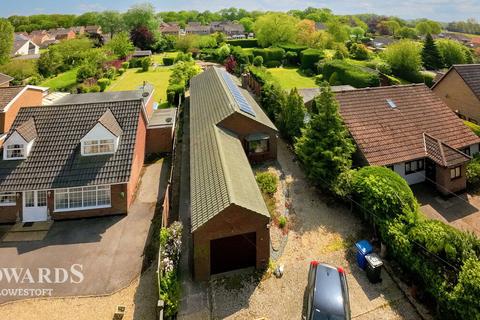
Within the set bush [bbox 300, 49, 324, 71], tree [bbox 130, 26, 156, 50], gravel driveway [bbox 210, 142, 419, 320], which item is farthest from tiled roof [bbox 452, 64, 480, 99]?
tree [bbox 130, 26, 156, 50]

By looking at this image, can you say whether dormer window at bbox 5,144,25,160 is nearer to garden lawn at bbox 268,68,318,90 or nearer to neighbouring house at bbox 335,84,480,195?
neighbouring house at bbox 335,84,480,195

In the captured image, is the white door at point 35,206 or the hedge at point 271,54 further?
the hedge at point 271,54

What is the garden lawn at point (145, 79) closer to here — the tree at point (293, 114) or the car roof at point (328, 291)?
the tree at point (293, 114)

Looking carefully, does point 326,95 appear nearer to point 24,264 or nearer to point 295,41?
point 24,264

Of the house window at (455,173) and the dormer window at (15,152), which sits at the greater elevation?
the dormer window at (15,152)

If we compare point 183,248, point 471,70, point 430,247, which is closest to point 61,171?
point 183,248

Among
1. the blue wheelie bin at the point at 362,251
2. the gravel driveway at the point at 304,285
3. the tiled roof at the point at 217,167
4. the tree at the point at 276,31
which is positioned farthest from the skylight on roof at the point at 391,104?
the tree at the point at 276,31
